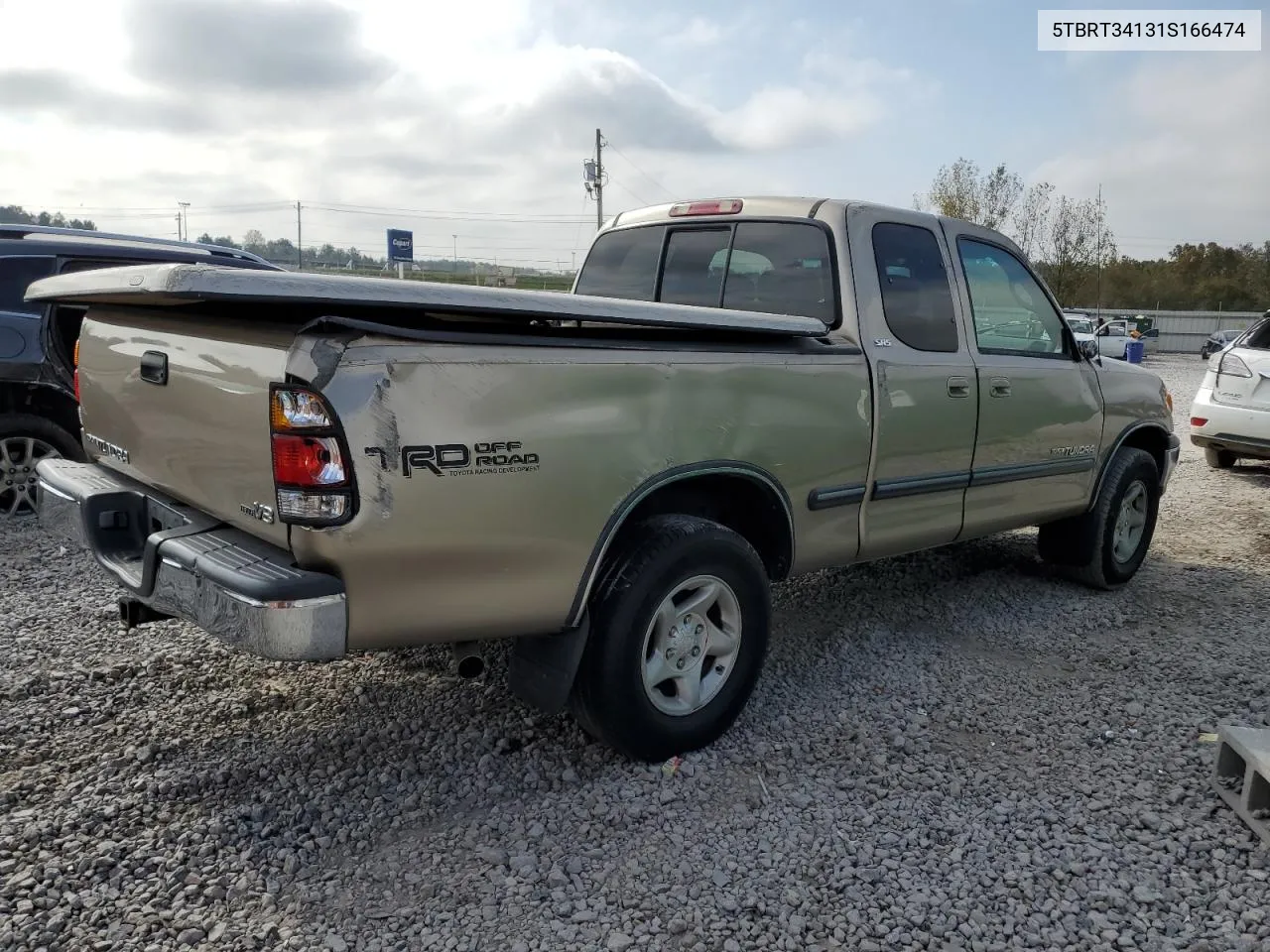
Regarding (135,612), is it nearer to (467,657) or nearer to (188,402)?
(188,402)

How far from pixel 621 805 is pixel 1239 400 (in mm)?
8301

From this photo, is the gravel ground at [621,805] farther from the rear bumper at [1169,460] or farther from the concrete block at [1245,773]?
the rear bumper at [1169,460]

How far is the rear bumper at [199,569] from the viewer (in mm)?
2482

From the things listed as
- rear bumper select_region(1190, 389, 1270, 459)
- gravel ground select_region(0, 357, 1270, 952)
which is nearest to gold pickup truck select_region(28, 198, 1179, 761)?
gravel ground select_region(0, 357, 1270, 952)

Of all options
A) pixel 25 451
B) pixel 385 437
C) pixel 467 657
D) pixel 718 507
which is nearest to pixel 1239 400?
pixel 718 507

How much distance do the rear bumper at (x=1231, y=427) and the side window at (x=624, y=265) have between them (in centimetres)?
691

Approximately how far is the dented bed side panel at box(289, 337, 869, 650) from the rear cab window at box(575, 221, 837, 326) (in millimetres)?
801

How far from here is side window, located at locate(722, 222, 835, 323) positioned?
13.2 ft

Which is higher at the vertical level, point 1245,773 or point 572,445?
point 572,445

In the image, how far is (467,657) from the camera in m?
3.06

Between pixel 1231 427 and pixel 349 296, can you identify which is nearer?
pixel 349 296

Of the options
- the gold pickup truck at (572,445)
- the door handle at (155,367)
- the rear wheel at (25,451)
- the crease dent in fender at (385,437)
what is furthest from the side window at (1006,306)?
the rear wheel at (25,451)

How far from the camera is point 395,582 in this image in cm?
262

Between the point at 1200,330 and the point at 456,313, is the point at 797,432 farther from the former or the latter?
the point at 1200,330
